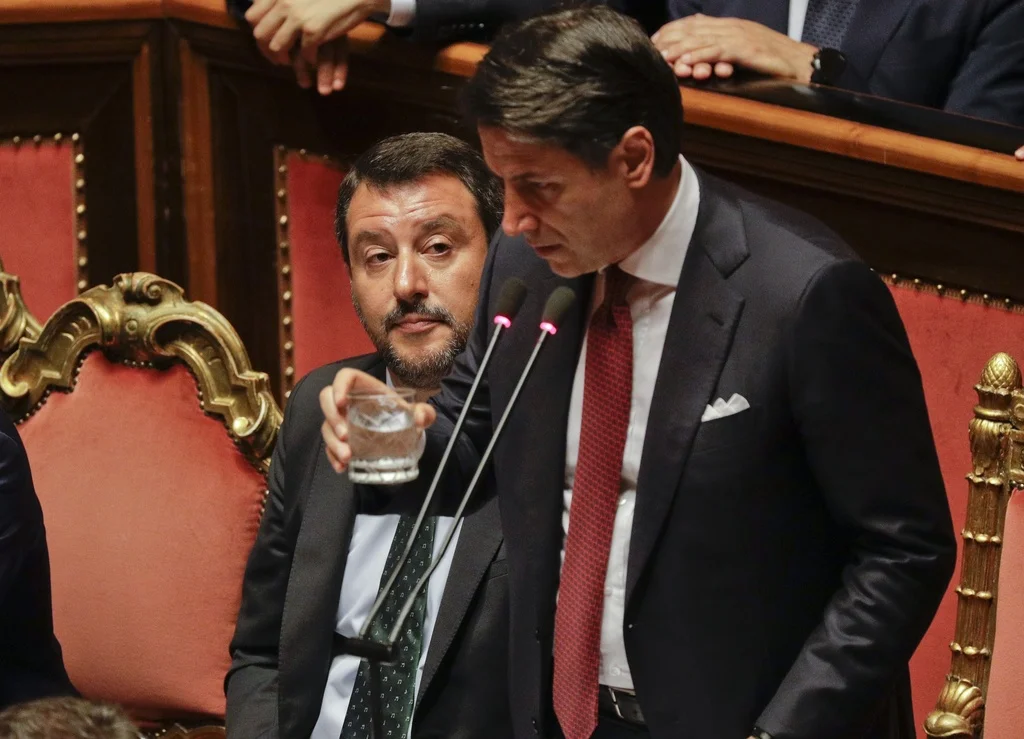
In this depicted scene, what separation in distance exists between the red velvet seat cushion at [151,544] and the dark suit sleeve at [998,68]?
1052 mm

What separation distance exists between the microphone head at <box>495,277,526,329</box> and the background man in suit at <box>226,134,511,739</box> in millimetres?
541

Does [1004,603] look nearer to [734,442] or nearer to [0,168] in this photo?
[734,442]

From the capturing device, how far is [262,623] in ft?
6.35

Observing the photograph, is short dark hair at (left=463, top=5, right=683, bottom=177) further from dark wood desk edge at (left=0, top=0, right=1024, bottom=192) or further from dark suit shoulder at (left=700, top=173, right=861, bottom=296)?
dark wood desk edge at (left=0, top=0, right=1024, bottom=192)

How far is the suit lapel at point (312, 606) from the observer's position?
72.6 inches

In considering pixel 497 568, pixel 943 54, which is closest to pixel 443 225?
pixel 497 568

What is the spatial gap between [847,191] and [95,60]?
48.7 inches

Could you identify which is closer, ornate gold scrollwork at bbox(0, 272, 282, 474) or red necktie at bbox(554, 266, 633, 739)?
red necktie at bbox(554, 266, 633, 739)

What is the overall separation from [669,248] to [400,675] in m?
0.69

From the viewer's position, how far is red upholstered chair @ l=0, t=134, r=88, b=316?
259 centimetres

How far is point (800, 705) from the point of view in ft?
4.42

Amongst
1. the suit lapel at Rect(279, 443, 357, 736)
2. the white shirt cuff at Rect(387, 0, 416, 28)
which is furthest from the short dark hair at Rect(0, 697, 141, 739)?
the white shirt cuff at Rect(387, 0, 416, 28)

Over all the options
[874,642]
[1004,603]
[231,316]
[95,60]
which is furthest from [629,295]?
[95,60]

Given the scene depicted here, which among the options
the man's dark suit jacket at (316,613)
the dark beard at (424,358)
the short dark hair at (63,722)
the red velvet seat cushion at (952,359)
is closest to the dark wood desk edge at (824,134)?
the red velvet seat cushion at (952,359)
